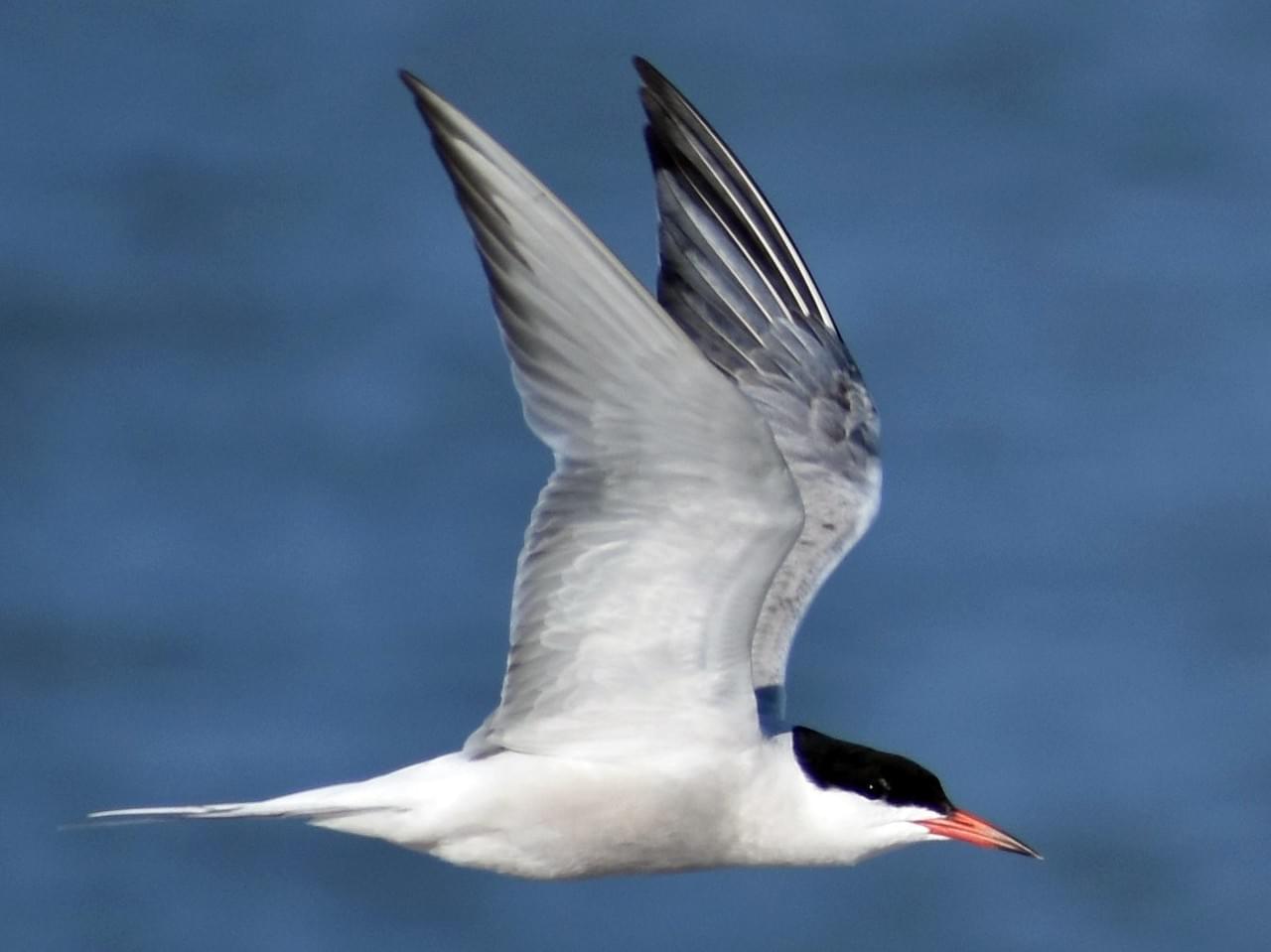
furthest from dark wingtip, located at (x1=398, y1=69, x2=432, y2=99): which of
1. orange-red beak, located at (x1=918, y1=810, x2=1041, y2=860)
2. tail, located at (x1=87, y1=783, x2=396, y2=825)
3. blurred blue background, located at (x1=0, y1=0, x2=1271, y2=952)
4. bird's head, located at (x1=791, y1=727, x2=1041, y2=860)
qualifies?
blurred blue background, located at (x1=0, y1=0, x2=1271, y2=952)

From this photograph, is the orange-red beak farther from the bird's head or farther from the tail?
the tail

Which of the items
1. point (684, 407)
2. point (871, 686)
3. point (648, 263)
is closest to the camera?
point (684, 407)

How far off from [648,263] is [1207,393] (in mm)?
3106

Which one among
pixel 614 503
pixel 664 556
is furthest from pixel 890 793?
pixel 614 503

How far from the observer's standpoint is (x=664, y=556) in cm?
626

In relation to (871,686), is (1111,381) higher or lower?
higher

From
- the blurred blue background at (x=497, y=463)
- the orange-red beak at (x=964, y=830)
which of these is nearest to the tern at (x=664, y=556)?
the orange-red beak at (x=964, y=830)

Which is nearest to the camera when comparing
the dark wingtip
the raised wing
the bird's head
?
the dark wingtip

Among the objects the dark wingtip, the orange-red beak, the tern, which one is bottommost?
the orange-red beak

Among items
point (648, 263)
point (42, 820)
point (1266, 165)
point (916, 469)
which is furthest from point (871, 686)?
point (1266, 165)

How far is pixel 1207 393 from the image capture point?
1507 centimetres

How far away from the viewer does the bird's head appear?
678 cm

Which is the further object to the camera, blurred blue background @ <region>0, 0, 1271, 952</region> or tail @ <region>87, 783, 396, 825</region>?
blurred blue background @ <region>0, 0, 1271, 952</region>

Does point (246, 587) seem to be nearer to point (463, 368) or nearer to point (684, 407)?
point (463, 368)
